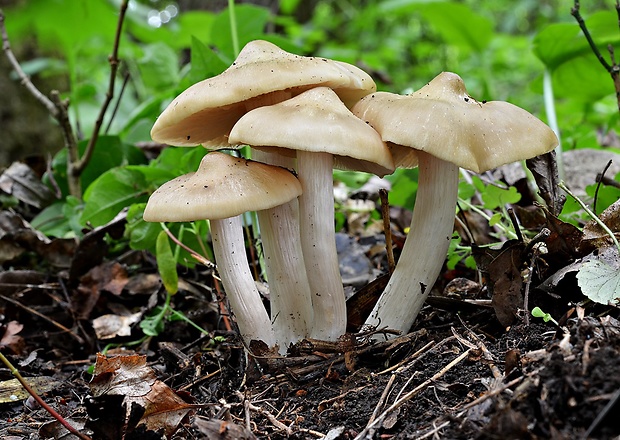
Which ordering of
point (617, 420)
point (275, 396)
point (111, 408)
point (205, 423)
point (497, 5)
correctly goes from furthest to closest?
point (497, 5) → point (275, 396) → point (111, 408) → point (205, 423) → point (617, 420)

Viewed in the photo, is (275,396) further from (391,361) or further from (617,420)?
(617,420)

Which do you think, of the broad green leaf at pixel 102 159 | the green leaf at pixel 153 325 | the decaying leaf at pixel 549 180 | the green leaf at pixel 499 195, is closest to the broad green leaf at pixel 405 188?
the green leaf at pixel 499 195

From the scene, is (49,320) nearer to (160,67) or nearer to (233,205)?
(233,205)

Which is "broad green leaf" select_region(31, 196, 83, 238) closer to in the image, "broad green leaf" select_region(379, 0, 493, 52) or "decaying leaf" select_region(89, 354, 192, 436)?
"decaying leaf" select_region(89, 354, 192, 436)

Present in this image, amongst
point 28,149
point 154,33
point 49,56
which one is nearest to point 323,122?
point 154,33

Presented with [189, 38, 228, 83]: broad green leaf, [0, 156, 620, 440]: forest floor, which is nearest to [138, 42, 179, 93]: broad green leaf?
[189, 38, 228, 83]: broad green leaf

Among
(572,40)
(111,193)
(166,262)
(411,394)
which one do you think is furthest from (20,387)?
(572,40)
